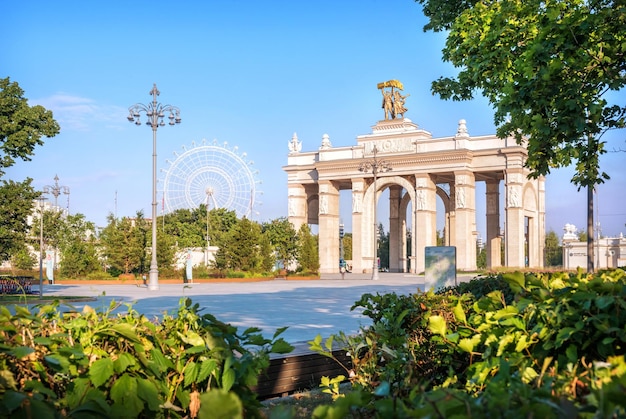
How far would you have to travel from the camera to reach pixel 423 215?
5931 centimetres

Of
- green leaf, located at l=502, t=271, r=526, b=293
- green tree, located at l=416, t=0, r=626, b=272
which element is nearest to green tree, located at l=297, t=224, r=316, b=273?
green tree, located at l=416, t=0, r=626, b=272

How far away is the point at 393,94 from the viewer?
202 ft

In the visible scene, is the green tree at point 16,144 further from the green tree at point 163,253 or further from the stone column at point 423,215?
the stone column at point 423,215

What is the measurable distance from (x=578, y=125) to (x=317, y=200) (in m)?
62.4

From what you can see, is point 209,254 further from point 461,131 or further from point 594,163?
point 594,163

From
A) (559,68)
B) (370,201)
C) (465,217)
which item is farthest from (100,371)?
(370,201)

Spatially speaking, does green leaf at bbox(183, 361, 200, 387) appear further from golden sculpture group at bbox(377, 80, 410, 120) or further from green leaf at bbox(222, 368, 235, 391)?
golden sculpture group at bbox(377, 80, 410, 120)

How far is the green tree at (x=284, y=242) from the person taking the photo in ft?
197

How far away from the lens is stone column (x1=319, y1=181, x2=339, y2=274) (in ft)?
213

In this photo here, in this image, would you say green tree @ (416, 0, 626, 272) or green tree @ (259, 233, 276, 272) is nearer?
green tree @ (416, 0, 626, 272)

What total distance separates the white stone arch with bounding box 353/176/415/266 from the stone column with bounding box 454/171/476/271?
4.34 metres

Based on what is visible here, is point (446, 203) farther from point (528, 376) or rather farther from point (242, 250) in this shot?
point (528, 376)

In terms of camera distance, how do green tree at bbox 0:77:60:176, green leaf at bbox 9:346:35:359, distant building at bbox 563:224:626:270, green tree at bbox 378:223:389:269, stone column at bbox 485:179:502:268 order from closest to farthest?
1. green leaf at bbox 9:346:35:359
2. green tree at bbox 0:77:60:176
3. distant building at bbox 563:224:626:270
4. stone column at bbox 485:179:502:268
5. green tree at bbox 378:223:389:269

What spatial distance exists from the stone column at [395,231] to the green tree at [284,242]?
11.8m
